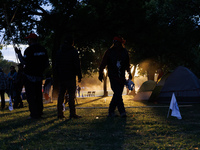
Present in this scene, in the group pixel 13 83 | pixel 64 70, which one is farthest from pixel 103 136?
pixel 13 83

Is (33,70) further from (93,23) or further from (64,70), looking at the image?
(93,23)

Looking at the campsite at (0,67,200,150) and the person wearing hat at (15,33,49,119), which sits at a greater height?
the person wearing hat at (15,33,49,119)

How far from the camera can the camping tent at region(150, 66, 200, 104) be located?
1151cm

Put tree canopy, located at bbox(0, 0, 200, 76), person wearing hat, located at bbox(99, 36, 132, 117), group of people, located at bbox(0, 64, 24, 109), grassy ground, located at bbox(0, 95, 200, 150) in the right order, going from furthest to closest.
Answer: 1. tree canopy, located at bbox(0, 0, 200, 76)
2. group of people, located at bbox(0, 64, 24, 109)
3. person wearing hat, located at bbox(99, 36, 132, 117)
4. grassy ground, located at bbox(0, 95, 200, 150)

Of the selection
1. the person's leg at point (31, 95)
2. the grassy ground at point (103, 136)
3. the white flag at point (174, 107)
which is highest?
the person's leg at point (31, 95)

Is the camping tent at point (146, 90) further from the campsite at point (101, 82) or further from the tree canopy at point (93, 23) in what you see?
the tree canopy at point (93, 23)

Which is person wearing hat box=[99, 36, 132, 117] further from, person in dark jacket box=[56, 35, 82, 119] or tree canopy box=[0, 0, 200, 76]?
tree canopy box=[0, 0, 200, 76]

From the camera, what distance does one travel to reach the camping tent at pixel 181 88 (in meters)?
11.5

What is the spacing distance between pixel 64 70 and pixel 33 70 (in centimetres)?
82

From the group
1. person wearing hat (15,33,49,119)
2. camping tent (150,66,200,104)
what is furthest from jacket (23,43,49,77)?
camping tent (150,66,200,104)

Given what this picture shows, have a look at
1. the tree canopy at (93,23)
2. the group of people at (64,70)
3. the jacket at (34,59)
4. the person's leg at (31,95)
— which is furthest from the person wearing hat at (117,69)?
the tree canopy at (93,23)

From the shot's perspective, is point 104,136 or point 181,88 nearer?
point 104,136

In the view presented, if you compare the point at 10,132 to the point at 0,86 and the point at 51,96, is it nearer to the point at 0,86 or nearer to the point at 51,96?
the point at 0,86

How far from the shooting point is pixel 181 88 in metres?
11.7
